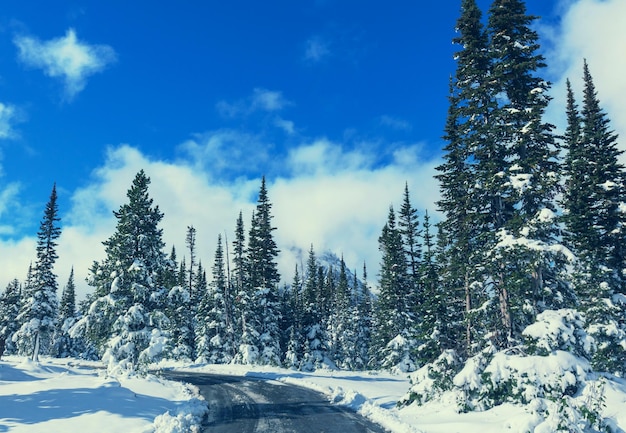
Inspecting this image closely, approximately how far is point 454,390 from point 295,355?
37.7 metres

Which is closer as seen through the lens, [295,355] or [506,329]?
[506,329]

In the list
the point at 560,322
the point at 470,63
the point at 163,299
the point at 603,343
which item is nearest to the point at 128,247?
the point at 163,299

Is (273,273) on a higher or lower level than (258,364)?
higher

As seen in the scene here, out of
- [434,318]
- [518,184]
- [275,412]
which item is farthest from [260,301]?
[518,184]

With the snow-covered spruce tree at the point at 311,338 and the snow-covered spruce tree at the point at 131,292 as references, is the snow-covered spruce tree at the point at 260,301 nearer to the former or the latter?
the snow-covered spruce tree at the point at 311,338

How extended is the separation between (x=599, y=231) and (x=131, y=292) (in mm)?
31801

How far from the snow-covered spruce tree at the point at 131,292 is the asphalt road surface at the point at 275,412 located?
5996mm

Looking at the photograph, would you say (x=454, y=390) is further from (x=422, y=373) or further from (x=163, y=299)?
(x=163, y=299)

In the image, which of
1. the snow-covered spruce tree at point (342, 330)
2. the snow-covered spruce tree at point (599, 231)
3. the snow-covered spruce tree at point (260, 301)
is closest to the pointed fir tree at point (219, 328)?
the snow-covered spruce tree at point (260, 301)

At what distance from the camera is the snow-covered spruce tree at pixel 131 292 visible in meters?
29.5

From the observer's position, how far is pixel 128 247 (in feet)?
103

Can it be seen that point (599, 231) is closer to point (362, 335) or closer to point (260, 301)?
point (260, 301)

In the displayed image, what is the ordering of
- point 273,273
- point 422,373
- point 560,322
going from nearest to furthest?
point 560,322
point 422,373
point 273,273

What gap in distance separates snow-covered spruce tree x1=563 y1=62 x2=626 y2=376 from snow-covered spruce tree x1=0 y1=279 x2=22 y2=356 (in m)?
72.4
